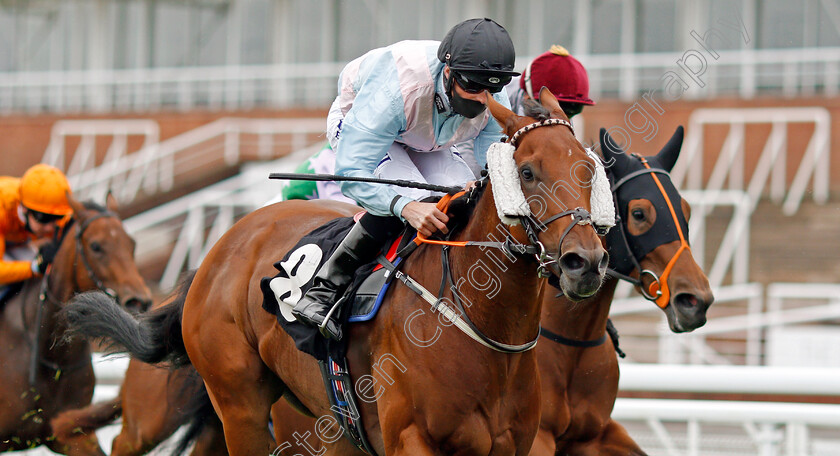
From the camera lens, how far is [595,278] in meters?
2.64

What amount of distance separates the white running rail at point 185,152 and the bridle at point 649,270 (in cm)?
1115

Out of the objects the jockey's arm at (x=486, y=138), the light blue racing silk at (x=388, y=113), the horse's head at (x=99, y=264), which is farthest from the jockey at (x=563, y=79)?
the horse's head at (x=99, y=264)

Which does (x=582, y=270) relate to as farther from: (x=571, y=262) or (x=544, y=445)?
(x=544, y=445)

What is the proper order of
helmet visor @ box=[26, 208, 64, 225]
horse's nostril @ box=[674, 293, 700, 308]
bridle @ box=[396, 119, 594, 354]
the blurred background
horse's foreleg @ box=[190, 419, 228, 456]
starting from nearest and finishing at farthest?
bridle @ box=[396, 119, 594, 354]
horse's nostril @ box=[674, 293, 700, 308]
horse's foreleg @ box=[190, 419, 228, 456]
helmet visor @ box=[26, 208, 64, 225]
the blurred background

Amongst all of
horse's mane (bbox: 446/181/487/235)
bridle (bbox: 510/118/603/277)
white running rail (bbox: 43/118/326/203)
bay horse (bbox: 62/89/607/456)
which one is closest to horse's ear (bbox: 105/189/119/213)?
bay horse (bbox: 62/89/607/456)

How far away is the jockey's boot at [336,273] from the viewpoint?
3.44 metres

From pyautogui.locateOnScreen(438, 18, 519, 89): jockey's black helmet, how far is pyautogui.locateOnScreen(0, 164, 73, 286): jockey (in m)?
3.46

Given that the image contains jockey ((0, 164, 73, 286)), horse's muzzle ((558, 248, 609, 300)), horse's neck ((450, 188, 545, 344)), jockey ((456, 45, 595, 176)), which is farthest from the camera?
jockey ((0, 164, 73, 286))

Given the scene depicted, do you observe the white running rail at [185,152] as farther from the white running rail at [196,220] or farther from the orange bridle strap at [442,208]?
the orange bridle strap at [442,208]

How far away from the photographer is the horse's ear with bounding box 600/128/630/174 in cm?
405

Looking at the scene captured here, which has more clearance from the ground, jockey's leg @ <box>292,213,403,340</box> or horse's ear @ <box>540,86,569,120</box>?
horse's ear @ <box>540,86,569,120</box>

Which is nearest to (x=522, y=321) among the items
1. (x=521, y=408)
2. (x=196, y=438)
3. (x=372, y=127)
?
(x=521, y=408)

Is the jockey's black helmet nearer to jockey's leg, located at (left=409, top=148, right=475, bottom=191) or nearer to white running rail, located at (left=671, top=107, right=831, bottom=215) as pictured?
jockey's leg, located at (left=409, top=148, right=475, bottom=191)

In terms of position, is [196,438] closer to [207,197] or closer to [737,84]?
[207,197]
